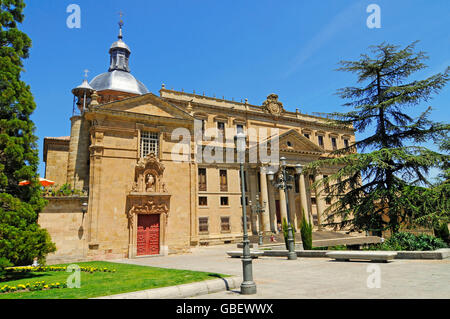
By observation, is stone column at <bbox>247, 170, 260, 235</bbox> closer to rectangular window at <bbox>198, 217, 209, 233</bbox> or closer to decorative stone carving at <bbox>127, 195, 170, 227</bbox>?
rectangular window at <bbox>198, 217, 209, 233</bbox>

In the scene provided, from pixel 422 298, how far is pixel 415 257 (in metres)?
7.49

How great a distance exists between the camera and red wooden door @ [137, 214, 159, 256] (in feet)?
74.3

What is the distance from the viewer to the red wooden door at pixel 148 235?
22641 millimetres

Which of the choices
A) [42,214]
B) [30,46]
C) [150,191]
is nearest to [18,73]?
[30,46]

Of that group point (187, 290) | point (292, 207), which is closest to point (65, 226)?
point (187, 290)

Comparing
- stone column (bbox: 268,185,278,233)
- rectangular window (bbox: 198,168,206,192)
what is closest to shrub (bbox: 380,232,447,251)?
stone column (bbox: 268,185,278,233)

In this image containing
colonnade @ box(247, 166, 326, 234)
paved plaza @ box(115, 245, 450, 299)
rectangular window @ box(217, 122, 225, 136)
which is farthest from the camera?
rectangular window @ box(217, 122, 225, 136)

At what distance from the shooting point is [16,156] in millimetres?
11094

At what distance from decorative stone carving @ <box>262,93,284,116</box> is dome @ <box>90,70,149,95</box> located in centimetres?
1677

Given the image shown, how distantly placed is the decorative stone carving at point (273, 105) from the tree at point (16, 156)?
31.9m

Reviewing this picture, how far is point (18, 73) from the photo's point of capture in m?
11.9

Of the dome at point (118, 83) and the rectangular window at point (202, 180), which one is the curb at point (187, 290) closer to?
the rectangular window at point (202, 180)

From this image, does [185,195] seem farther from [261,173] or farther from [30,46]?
[30,46]

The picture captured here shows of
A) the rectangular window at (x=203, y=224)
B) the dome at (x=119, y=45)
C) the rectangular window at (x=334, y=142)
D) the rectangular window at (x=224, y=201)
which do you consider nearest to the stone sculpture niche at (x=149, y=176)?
the rectangular window at (x=203, y=224)
